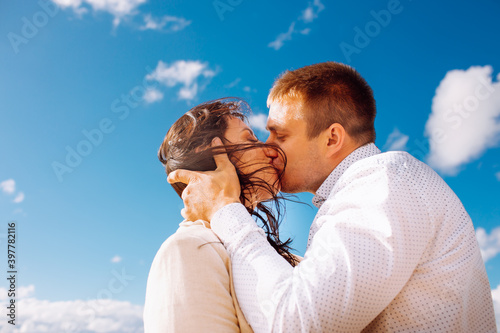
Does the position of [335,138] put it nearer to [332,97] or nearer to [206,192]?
[332,97]

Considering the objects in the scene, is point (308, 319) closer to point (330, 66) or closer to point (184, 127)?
point (184, 127)

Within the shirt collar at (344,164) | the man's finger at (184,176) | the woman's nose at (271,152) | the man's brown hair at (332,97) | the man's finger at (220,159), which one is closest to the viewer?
the man's finger at (184,176)

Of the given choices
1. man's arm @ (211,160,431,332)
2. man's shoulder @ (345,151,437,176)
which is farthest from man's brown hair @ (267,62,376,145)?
man's arm @ (211,160,431,332)

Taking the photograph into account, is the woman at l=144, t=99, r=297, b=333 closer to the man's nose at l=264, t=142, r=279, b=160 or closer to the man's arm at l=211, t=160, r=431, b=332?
the man's arm at l=211, t=160, r=431, b=332

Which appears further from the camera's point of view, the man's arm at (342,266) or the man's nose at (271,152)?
the man's nose at (271,152)

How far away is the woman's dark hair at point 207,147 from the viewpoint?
3355mm

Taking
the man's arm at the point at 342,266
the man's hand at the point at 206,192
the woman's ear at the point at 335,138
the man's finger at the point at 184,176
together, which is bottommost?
the man's arm at the point at 342,266

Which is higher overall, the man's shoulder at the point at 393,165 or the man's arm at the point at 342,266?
the man's shoulder at the point at 393,165

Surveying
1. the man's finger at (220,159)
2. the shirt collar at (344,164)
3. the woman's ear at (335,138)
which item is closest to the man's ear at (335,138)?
the woman's ear at (335,138)

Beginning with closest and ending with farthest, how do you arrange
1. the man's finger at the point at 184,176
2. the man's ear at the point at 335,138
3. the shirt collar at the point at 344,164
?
the man's finger at the point at 184,176
the shirt collar at the point at 344,164
the man's ear at the point at 335,138

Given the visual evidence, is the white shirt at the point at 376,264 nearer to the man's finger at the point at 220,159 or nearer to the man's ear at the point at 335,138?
the man's finger at the point at 220,159

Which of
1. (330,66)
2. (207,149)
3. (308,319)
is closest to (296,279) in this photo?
(308,319)

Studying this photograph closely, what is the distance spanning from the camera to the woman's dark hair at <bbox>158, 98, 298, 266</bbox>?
3.36 meters

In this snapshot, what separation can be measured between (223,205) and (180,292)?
0.69 meters
